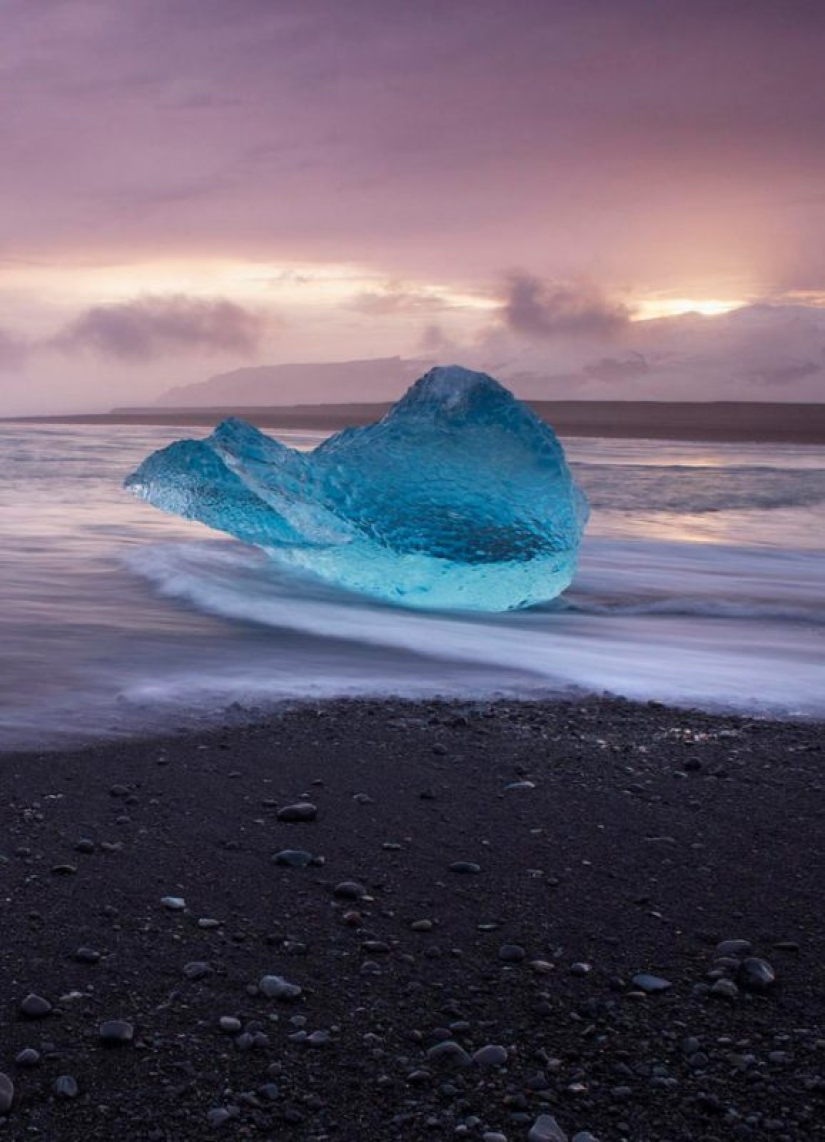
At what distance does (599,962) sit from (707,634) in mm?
5050

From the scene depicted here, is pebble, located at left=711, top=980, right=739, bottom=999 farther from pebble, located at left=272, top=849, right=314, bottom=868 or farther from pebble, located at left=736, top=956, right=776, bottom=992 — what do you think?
pebble, located at left=272, top=849, right=314, bottom=868

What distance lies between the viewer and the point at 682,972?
2545 mm

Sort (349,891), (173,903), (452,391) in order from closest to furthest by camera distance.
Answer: (173,903) < (349,891) < (452,391)

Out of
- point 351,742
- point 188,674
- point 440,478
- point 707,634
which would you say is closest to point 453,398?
point 440,478

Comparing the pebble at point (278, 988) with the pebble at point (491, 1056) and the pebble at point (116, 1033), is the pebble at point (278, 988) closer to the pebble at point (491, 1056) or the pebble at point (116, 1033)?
the pebble at point (116, 1033)

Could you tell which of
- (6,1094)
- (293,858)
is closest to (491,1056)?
(6,1094)

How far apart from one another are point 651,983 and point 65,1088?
125 centimetres

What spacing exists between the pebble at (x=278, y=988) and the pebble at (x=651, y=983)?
749 millimetres

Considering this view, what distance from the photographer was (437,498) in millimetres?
7863

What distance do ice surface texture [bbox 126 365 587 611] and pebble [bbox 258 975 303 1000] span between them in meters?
→ 5.37

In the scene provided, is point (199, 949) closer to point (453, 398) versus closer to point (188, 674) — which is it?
point (188, 674)

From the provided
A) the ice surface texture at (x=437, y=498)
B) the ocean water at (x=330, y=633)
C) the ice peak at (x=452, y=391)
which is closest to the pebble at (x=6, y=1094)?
the ocean water at (x=330, y=633)

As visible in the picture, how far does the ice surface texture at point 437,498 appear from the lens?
777 centimetres

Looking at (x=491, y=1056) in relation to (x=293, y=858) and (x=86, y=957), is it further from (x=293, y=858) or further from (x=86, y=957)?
(x=293, y=858)
